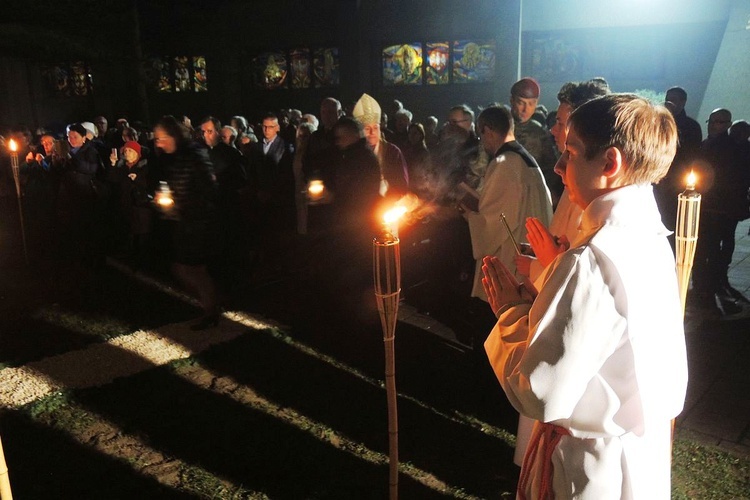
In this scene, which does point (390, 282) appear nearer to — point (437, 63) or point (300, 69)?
point (437, 63)

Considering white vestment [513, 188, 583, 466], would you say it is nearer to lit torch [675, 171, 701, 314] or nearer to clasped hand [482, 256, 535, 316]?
lit torch [675, 171, 701, 314]

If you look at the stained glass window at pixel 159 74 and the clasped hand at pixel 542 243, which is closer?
the clasped hand at pixel 542 243

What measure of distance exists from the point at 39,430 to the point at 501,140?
3.83 meters

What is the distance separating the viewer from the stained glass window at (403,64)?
19.3 meters

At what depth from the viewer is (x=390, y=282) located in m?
2.44

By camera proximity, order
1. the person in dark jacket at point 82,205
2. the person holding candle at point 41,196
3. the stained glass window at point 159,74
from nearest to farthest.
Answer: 1. the person in dark jacket at point 82,205
2. the person holding candle at point 41,196
3. the stained glass window at point 159,74

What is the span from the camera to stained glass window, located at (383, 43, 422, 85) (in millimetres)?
19281

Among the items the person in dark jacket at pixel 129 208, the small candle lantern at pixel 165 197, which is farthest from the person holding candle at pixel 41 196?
the small candle lantern at pixel 165 197

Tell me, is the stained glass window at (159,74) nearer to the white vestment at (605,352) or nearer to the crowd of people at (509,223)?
the crowd of people at (509,223)

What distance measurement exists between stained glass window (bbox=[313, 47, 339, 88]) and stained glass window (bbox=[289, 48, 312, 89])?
0.29 metres

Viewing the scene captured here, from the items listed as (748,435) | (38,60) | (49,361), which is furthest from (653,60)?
(38,60)

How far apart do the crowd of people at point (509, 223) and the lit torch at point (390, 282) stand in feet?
1.44

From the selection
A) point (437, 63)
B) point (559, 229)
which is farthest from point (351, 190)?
point (437, 63)

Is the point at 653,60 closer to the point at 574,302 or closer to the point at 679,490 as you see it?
the point at 679,490
